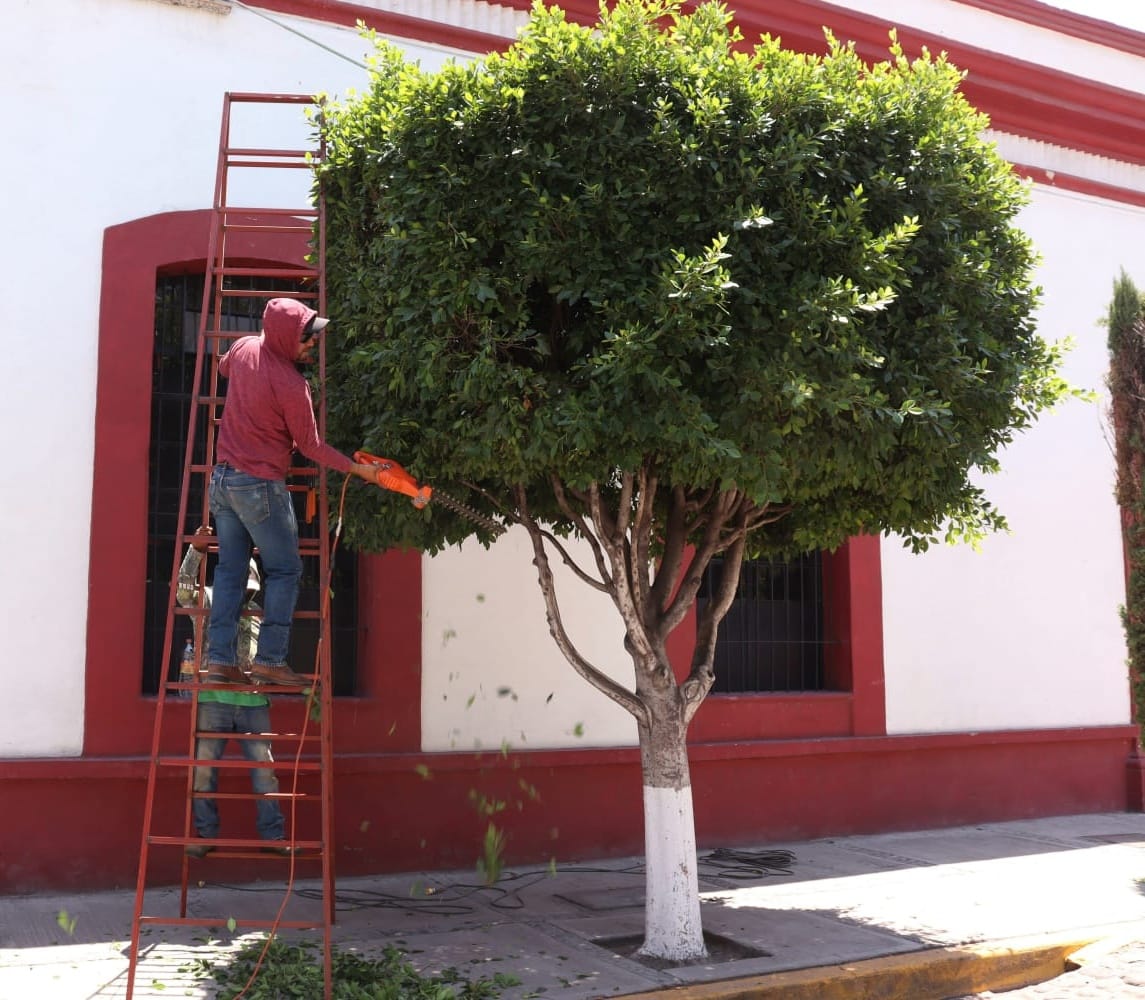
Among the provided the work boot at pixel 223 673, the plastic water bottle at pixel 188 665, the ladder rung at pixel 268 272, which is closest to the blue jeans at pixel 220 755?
the plastic water bottle at pixel 188 665

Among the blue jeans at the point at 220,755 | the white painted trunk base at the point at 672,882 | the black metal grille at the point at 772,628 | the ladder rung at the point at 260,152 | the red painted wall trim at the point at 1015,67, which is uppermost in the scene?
the red painted wall trim at the point at 1015,67

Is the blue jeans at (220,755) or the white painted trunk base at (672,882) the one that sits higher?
the blue jeans at (220,755)

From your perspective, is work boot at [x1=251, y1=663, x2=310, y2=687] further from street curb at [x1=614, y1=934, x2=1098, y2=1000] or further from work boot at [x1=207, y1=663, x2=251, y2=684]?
street curb at [x1=614, y1=934, x2=1098, y2=1000]

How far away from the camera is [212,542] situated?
5859 mm

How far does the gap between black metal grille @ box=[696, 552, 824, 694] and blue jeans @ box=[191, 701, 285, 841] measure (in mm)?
3738

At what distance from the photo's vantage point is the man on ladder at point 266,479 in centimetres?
550

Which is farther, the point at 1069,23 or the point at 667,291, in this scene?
the point at 1069,23

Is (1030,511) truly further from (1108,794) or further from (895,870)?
(895,870)

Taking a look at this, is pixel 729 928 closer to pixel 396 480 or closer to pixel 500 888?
pixel 500 888

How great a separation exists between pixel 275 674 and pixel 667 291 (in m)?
2.45

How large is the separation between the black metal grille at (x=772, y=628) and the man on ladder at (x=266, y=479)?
413 centimetres

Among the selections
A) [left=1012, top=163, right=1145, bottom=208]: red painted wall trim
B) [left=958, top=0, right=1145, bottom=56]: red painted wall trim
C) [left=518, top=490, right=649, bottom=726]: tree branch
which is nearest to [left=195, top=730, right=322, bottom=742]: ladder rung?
[left=518, top=490, right=649, bottom=726]: tree branch

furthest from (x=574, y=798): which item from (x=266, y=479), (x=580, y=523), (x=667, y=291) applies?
(x=667, y=291)

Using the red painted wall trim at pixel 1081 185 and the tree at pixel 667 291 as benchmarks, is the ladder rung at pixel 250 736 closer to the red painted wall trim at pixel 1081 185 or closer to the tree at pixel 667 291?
the tree at pixel 667 291
